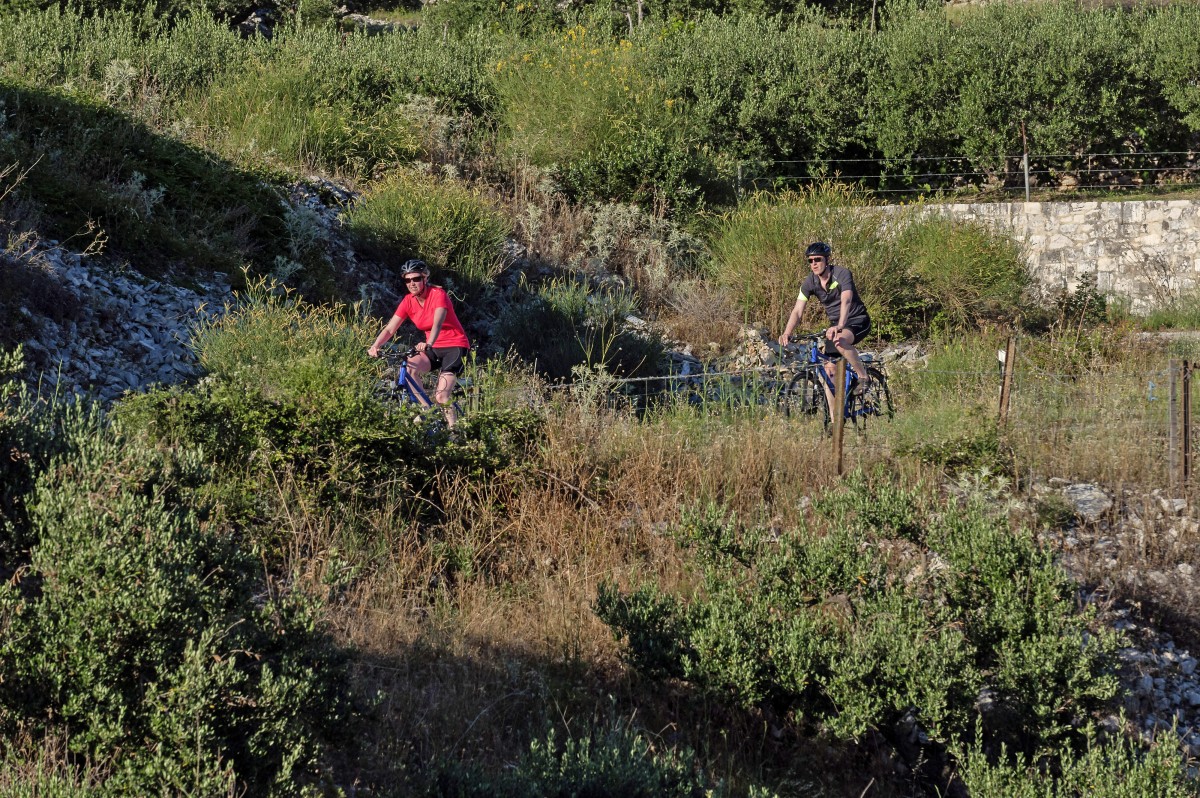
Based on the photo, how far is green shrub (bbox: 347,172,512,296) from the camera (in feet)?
44.8

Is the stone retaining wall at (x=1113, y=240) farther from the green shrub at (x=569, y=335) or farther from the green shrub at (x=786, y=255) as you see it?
the green shrub at (x=569, y=335)

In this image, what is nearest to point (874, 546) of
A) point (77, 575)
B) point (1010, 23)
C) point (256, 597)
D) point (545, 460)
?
point (545, 460)

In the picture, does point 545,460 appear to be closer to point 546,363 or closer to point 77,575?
point 77,575

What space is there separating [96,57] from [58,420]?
43.1 ft

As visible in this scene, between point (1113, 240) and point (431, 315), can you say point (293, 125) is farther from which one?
point (1113, 240)

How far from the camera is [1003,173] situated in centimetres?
2069

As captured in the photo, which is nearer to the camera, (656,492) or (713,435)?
(656,492)

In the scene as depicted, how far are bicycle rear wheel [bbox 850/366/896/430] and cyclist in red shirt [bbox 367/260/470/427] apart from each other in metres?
3.03

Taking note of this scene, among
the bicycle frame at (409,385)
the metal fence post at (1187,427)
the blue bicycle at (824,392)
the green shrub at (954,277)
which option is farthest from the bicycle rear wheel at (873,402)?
the green shrub at (954,277)

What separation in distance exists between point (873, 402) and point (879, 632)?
16.0ft

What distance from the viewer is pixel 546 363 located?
1255cm

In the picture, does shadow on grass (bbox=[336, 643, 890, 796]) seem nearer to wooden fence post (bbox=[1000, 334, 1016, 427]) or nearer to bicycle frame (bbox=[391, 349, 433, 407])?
bicycle frame (bbox=[391, 349, 433, 407])

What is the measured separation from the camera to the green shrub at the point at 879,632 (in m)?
4.95

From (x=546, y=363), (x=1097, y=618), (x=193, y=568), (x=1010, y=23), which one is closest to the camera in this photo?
(x=193, y=568)
